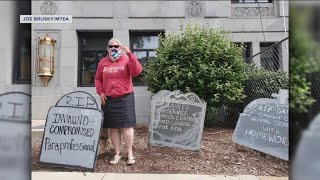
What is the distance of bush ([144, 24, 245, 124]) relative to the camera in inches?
233

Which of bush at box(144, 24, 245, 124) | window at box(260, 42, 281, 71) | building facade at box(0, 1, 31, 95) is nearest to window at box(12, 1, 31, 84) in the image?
building facade at box(0, 1, 31, 95)

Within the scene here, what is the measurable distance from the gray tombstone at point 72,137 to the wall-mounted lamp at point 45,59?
6.72ft

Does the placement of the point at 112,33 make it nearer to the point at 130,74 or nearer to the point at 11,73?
the point at 130,74

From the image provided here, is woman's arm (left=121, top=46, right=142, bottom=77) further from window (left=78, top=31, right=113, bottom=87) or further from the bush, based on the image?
window (left=78, top=31, right=113, bottom=87)

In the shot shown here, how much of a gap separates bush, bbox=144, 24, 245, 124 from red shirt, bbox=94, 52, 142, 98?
5.81 feet

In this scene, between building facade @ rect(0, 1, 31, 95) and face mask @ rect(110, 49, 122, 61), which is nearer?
building facade @ rect(0, 1, 31, 95)

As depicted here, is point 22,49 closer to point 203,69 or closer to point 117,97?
point 117,97

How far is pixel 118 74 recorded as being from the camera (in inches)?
165

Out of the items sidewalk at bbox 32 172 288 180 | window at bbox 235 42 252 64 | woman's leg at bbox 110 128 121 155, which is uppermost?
window at bbox 235 42 252 64

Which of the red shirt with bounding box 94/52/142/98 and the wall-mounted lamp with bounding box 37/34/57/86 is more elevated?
the wall-mounted lamp with bounding box 37/34/57/86

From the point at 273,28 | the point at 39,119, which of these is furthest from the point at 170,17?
the point at 39,119

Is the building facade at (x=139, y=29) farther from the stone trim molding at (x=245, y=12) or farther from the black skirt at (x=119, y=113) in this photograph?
the black skirt at (x=119, y=113)

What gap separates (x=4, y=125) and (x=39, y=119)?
3.68m

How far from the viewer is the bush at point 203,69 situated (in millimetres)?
5918
